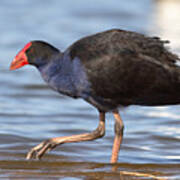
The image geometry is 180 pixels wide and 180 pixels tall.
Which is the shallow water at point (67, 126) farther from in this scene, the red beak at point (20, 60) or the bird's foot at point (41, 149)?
the red beak at point (20, 60)

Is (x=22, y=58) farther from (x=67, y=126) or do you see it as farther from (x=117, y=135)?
(x=67, y=126)

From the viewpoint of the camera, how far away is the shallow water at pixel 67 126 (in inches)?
285

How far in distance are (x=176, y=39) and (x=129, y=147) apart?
266 inches

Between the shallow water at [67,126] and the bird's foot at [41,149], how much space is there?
0.29 ft

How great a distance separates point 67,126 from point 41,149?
5.94 feet

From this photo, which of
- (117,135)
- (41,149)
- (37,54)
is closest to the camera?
(37,54)

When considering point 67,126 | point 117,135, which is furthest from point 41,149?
point 67,126

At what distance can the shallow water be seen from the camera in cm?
724

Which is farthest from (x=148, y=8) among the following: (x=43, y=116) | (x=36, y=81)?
(x=43, y=116)

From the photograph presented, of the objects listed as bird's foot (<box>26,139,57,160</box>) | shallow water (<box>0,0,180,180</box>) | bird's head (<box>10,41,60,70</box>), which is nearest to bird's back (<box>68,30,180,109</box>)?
bird's head (<box>10,41,60,70</box>)

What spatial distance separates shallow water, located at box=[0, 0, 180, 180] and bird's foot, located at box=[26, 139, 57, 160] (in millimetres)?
87

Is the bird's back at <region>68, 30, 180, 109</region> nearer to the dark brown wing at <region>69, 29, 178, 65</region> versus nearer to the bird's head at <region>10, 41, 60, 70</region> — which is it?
the dark brown wing at <region>69, 29, 178, 65</region>

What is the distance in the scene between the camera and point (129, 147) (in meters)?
8.35

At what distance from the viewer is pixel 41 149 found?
7512 millimetres
